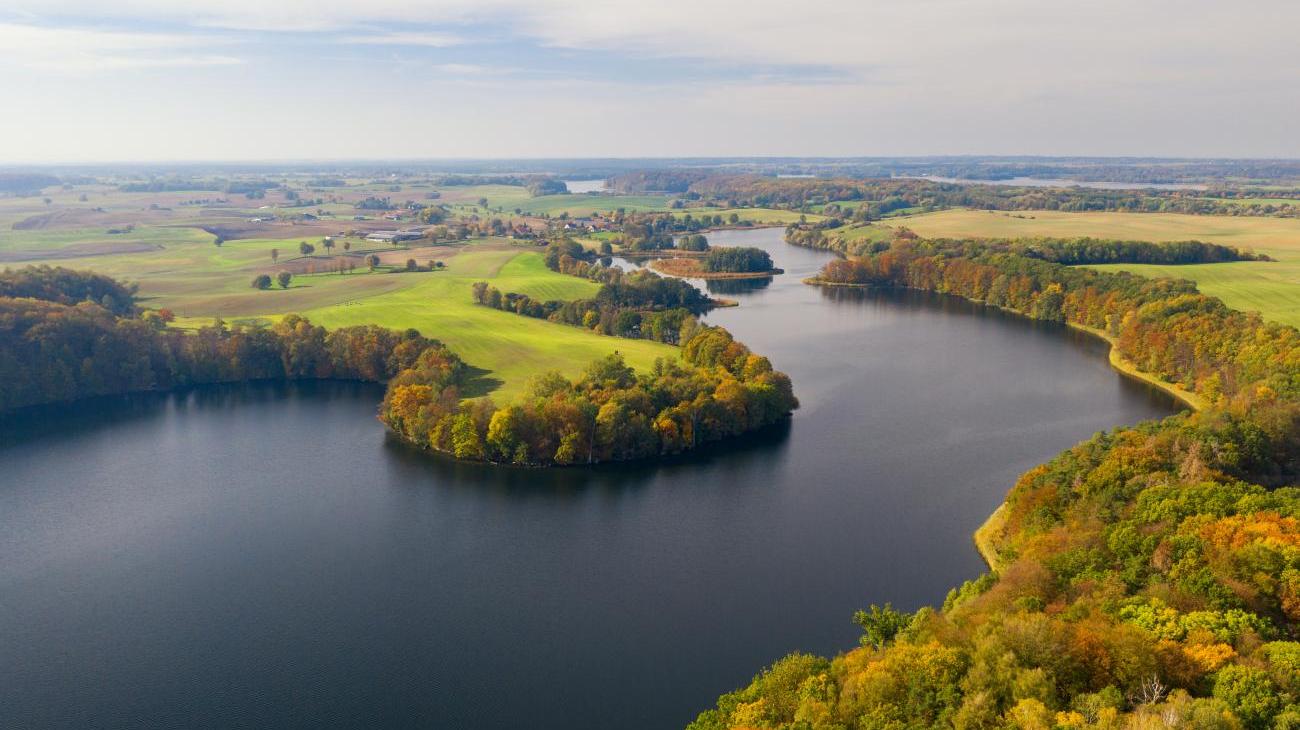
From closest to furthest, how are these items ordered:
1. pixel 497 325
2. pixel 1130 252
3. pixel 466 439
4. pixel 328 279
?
pixel 466 439, pixel 497 325, pixel 328 279, pixel 1130 252

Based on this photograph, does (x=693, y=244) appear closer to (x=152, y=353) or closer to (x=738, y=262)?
(x=738, y=262)

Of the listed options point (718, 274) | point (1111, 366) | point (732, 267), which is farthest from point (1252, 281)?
point (718, 274)

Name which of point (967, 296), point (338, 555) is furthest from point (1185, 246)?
point (338, 555)

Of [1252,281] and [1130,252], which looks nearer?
[1252,281]

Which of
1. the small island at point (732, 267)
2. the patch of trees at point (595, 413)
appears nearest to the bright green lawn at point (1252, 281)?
the small island at point (732, 267)

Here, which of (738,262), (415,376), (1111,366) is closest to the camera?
(415,376)

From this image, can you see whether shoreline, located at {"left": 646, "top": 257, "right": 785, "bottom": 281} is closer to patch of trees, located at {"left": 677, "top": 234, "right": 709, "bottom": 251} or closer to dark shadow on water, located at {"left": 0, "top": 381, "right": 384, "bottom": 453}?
patch of trees, located at {"left": 677, "top": 234, "right": 709, "bottom": 251}

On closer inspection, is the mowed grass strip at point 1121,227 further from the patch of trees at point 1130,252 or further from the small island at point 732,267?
the small island at point 732,267

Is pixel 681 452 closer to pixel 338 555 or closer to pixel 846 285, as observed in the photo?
pixel 338 555
